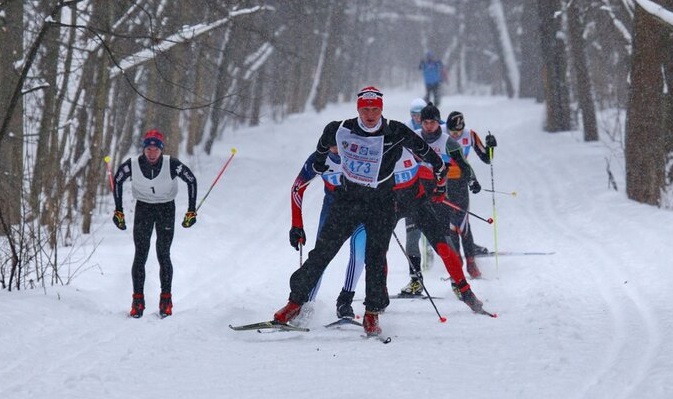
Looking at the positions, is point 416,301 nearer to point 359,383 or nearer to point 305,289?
point 305,289

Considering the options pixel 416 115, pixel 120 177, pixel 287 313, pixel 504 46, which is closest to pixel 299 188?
pixel 287 313

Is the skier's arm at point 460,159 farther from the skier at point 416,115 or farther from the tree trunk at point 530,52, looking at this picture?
the tree trunk at point 530,52

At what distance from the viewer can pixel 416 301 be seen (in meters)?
8.30

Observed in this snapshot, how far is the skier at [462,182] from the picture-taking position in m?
9.58

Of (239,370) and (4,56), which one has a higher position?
(4,56)

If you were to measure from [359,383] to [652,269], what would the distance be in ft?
16.3

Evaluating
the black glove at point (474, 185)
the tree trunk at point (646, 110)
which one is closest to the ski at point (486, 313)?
the black glove at point (474, 185)

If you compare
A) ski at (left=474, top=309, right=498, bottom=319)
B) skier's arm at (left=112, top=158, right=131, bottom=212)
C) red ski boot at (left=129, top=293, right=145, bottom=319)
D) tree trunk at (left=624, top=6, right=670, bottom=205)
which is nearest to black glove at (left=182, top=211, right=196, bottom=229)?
skier's arm at (left=112, top=158, right=131, bottom=212)

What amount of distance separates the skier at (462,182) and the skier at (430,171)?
18cm

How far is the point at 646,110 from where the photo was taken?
40.6ft

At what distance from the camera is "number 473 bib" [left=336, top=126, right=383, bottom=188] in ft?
21.2

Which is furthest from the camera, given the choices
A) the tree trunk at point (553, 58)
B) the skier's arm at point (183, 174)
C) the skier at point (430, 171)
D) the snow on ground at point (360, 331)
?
the tree trunk at point (553, 58)

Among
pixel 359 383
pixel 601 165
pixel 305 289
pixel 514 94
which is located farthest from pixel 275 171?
pixel 514 94

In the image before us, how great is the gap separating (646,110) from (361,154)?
7.48 meters
